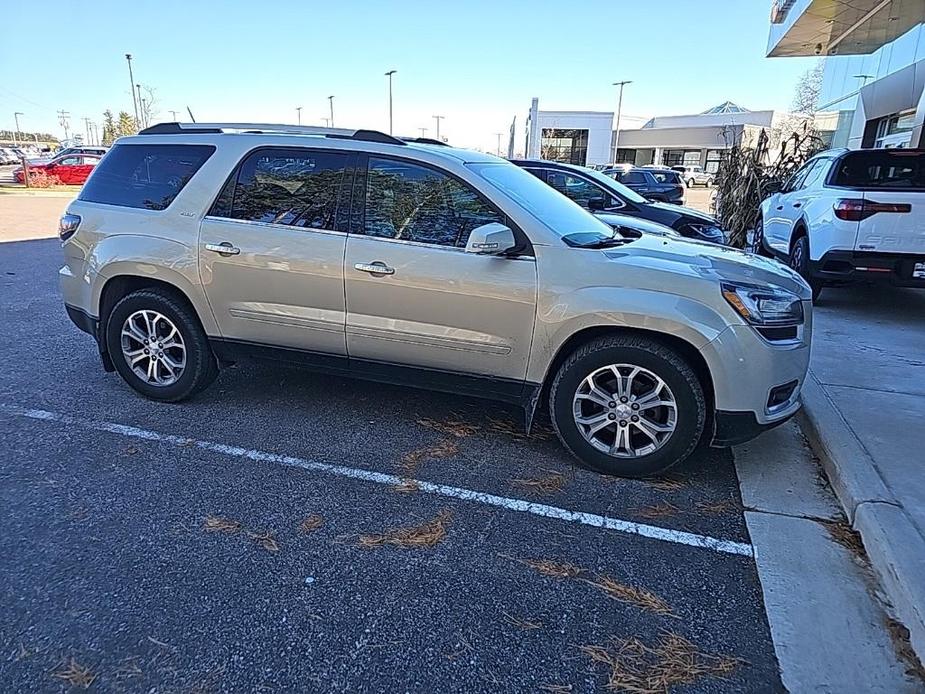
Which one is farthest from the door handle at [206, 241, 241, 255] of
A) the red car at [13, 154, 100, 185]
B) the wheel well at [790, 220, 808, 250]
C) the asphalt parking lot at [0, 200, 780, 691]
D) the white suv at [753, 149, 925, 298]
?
the red car at [13, 154, 100, 185]

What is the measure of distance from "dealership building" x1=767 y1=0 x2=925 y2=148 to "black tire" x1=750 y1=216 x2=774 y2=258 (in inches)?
178

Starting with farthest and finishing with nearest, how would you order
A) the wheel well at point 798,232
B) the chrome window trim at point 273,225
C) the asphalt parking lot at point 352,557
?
the wheel well at point 798,232 < the chrome window trim at point 273,225 < the asphalt parking lot at point 352,557

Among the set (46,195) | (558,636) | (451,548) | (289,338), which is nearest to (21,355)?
(289,338)

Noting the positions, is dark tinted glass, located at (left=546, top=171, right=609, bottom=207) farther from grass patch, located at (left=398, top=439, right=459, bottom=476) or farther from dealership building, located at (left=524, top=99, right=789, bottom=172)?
dealership building, located at (left=524, top=99, right=789, bottom=172)

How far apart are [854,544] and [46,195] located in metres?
28.7

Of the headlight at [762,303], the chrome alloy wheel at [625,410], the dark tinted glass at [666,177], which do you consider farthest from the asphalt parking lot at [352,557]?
the dark tinted glass at [666,177]

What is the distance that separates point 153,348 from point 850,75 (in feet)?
73.7

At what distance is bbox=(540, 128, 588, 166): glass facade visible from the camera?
70.1 metres

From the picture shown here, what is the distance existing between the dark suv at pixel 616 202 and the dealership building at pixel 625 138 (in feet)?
191

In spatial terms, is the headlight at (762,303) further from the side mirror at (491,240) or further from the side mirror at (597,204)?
the side mirror at (597,204)

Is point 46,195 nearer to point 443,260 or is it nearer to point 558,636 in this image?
point 443,260

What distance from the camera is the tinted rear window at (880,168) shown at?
747 centimetres

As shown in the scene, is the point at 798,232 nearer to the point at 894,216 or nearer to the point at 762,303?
the point at 894,216

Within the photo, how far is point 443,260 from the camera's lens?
12.4 ft
